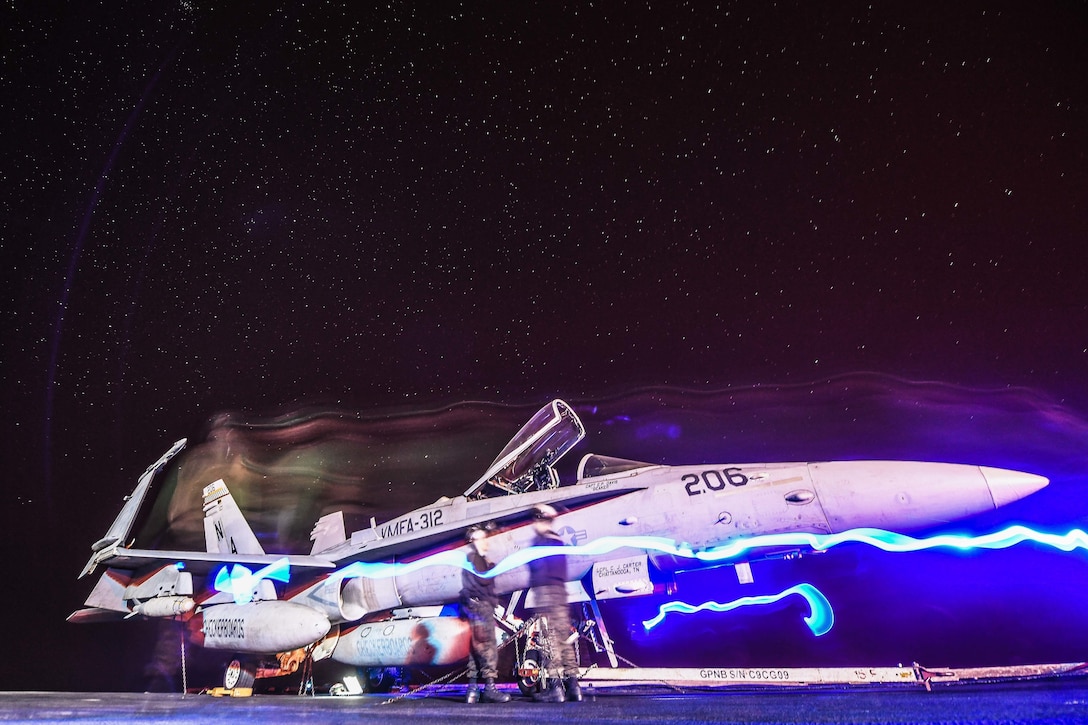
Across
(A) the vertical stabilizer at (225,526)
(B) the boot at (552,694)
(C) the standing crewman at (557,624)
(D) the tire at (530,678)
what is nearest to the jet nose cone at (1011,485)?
→ (C) the standing crewman at (557,624)

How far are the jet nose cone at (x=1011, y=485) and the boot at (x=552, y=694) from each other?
3810mm

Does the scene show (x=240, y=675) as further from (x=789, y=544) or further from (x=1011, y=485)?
(x=1011, y=485)

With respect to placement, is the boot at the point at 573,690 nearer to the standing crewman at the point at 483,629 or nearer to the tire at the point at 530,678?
the standing crewman at the point at 483,629

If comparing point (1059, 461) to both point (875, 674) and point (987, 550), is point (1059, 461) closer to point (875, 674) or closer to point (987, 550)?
point (987, 550)

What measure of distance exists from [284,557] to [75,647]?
25.7ft

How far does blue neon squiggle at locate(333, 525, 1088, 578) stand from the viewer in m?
4.99

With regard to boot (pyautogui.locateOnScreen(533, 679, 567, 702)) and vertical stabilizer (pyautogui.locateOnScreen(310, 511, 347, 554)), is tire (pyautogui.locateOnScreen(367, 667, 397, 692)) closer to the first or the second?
vertical stabilizer (pyautogui.locateOnScreen(310, 511, 347, 554))

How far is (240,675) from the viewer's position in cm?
794

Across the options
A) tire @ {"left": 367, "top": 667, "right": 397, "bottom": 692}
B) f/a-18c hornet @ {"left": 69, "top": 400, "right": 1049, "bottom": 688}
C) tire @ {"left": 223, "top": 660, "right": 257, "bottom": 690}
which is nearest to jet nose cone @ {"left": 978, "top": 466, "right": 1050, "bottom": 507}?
f/a-18c hornet @ {"left": 69, "top": 400, "right": 1049, "bottom": 688}

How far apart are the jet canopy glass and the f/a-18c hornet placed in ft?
0.05

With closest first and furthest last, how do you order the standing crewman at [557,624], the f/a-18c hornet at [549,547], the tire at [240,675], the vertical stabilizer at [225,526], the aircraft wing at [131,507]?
1. the standing crewman at [557,624]
2. the f/a-18c hornet at [549,547]
3. the tire at [240,675]
4. the aircraft wing at [131,507]
5. the vertical stabilizer at [225,526]

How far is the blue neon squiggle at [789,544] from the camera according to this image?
4992 millimetres

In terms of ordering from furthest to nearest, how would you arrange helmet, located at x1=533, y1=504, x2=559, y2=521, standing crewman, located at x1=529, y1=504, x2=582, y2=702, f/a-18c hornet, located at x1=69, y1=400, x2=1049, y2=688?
helmet, located at x1=533, y1=504, x2=559, y2=521, f/a-18c hornet, located at x1=69, y1=400, x2=1049, y2=688, standing crewman, located at x1=529, y1=504, x2=582, y2=702

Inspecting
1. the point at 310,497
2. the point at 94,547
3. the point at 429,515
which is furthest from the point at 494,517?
the point at 94,547
